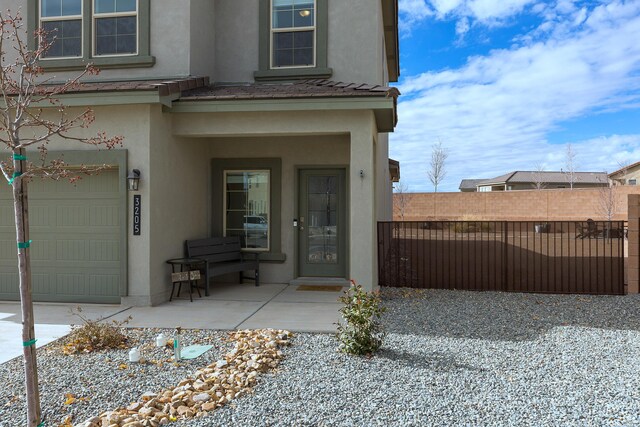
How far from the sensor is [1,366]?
5070mm

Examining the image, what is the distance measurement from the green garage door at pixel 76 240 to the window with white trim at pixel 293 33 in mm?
4352

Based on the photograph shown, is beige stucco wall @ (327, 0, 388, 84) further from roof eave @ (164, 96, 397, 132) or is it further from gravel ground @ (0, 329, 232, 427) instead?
gravel ground @ (0, 329, 232, 427)

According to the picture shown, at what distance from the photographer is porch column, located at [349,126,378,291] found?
813 cm

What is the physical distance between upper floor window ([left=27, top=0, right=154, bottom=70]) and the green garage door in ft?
8.58

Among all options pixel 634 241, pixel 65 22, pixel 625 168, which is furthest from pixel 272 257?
pixel 625 168

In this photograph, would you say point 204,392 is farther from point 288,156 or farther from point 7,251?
point 288,156

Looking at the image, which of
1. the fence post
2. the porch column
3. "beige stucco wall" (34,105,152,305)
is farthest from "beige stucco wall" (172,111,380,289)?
the fence post

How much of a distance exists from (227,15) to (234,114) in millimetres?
3235

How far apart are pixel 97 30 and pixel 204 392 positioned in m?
8.11

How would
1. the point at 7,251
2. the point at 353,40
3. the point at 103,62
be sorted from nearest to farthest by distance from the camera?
1. the point at 7,251
2. the point at 103,62
3. the point at 353,40

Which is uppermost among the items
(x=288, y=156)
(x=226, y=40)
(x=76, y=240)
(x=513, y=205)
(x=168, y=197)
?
(x=226, y=40)

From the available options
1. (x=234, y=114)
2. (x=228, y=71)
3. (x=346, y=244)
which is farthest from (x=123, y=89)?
(x=346, y=244)

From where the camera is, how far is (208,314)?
7.49 meters

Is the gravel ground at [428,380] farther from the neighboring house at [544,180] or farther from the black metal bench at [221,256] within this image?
the neighboring house at [544,180]
